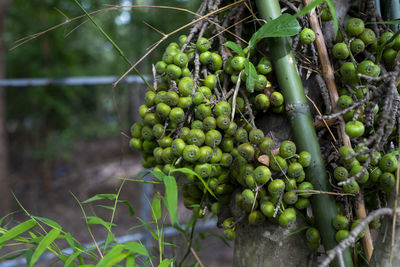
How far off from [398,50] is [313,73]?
18 cm

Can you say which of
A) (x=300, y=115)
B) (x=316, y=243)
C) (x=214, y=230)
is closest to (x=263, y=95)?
(x=300, y=115)

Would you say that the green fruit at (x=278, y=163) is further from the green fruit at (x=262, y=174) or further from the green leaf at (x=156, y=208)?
the green leaf at (x=156, y=208)

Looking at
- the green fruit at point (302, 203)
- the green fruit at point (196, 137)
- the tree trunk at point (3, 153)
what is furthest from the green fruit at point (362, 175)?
the tree trunk at point (3, 153)

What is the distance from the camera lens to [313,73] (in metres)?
0.83

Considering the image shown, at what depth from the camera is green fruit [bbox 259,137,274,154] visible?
29.4 inches

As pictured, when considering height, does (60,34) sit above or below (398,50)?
above

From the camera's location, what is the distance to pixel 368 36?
2.54ft

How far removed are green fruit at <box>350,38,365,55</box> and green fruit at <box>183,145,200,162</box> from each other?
412mm

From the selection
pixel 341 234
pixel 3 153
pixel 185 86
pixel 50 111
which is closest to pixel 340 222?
pixel 341 234

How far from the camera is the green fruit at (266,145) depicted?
746 millimetres

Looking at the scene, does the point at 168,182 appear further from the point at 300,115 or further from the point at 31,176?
the point at 31,176

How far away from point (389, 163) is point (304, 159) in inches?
6.4

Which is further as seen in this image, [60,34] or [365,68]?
[60,34]

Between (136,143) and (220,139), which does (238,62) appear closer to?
(220,139)
